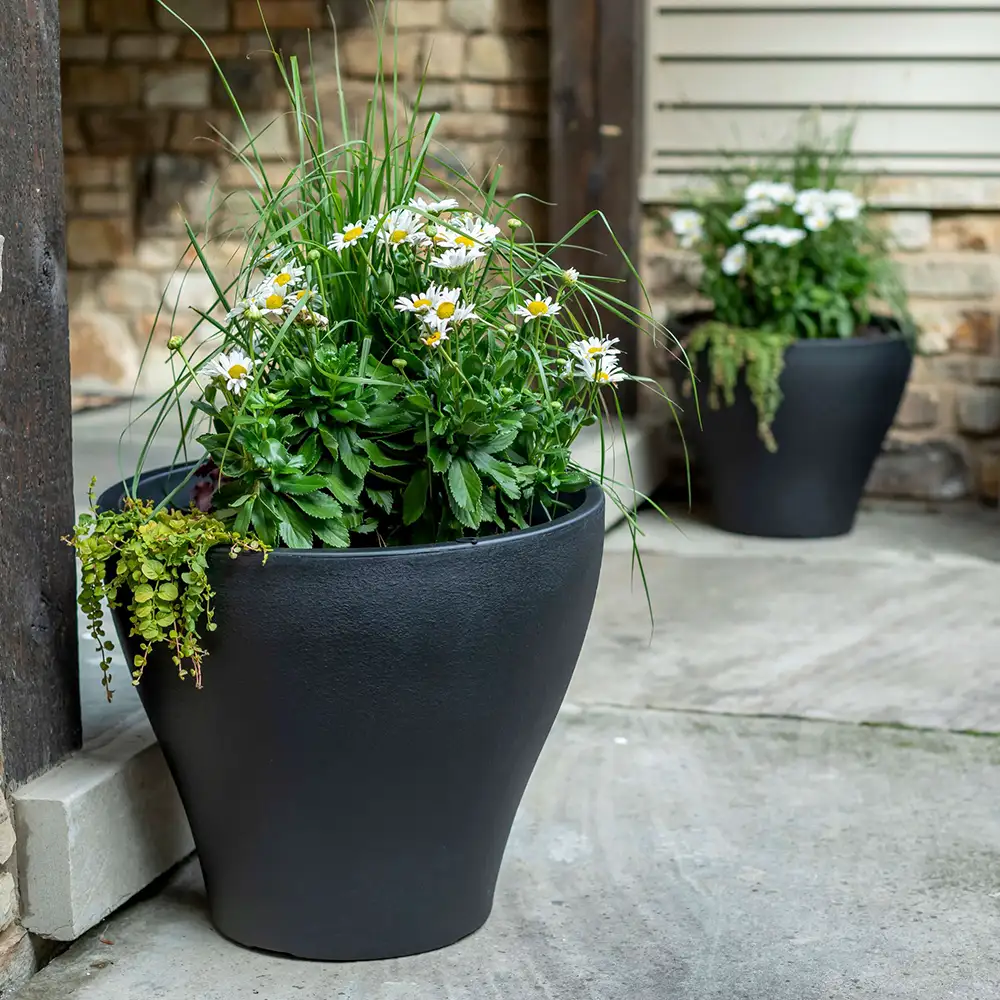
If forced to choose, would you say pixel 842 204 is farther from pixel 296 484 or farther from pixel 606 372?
Result: pixel 296 484

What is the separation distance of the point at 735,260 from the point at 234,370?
2436mm

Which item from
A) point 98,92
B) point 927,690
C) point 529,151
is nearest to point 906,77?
point 529,151

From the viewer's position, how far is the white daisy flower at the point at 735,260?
3883mm

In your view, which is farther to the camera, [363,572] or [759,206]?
[759,206]

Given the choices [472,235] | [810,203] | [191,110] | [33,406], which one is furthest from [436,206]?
[191,110]

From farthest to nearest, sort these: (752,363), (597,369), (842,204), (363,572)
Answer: (842,204) < (752,363) < (597,369) < (363,572)

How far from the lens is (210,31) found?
459 centimetres

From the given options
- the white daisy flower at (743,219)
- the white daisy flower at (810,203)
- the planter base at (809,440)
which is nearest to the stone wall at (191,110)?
the white daisy flower at (743,219)

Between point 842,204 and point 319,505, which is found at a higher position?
point 842,204

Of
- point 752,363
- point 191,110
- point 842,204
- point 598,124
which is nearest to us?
point 752,363

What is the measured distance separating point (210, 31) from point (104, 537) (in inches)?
130

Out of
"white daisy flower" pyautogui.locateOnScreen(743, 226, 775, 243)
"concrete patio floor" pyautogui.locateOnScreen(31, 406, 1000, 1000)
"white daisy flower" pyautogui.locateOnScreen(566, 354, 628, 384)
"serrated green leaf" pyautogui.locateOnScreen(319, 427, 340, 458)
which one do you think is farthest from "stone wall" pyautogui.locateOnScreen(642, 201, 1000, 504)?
"serrated green leaf" pyautogui.locateOnScreen(319, 427, 340, 458)

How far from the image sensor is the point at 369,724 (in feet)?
5.46

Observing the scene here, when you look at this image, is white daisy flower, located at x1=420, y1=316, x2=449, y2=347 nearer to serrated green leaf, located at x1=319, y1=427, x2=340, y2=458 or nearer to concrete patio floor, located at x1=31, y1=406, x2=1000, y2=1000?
serrated green leaf, located at x1=319, y1=427, x2=340, y2=458
